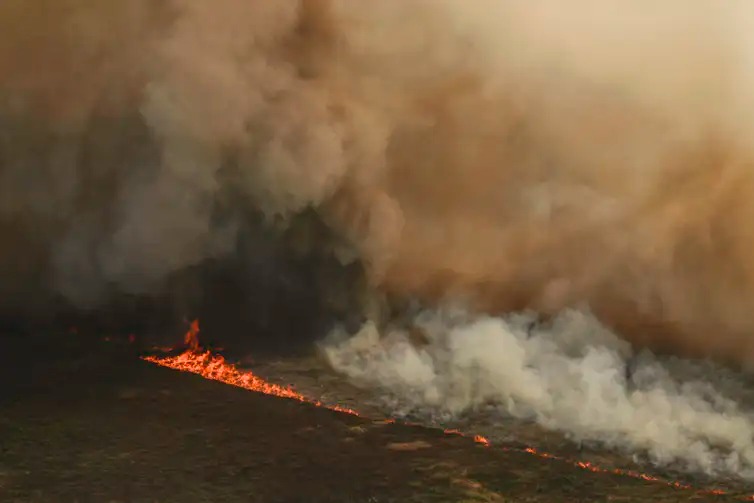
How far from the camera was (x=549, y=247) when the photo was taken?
389 centimetres

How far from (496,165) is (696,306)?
3.83 ft

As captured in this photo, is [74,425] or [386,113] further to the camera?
[386,113]

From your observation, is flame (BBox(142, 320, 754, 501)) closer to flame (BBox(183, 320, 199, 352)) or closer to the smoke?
flame (BBox(183, 320, 199, 352))

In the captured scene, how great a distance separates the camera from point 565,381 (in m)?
3.38

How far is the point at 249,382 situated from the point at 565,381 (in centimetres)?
138

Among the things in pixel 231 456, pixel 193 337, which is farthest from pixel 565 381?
pixel 193 337

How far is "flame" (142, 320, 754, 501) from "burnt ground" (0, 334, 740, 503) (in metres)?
0.04

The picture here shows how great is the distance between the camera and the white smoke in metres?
2.98

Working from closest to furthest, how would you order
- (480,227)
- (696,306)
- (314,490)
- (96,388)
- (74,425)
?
1. (314,490)
2. (74,425)
3. (96,388)
4. (696,306)
5. (480,227)

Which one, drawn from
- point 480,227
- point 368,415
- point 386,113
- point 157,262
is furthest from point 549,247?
point 157,262

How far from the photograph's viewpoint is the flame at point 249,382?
108 inches

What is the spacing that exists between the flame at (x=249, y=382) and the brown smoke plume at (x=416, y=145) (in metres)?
0.54

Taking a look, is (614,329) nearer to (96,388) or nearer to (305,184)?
(305,184)

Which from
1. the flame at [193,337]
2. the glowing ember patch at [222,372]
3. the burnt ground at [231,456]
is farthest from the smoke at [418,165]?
the burnt ground at [231,456]
